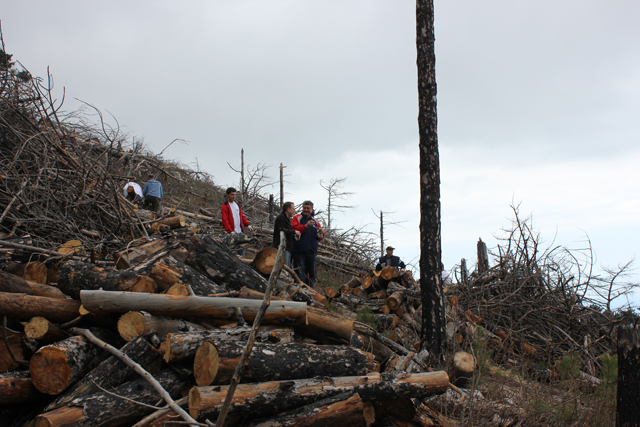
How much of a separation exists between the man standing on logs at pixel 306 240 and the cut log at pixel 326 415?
5.06m

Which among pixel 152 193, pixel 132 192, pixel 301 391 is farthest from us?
pixel 152 193

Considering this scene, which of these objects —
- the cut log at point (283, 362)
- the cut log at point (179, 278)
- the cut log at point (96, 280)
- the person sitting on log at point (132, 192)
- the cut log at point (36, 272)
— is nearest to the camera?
the cut log at point (283, 362)

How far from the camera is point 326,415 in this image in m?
2.91

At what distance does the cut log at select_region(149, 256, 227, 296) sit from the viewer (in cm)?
443

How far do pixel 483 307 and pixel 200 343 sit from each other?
608 centimetres

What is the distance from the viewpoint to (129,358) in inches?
122

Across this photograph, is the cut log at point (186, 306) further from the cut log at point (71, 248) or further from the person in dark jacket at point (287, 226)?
the person in dark jacket at point (287, 226)

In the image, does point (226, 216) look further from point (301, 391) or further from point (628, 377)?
point (628, 377)

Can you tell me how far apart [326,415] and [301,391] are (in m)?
0.25

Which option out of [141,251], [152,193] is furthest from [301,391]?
[152,193]

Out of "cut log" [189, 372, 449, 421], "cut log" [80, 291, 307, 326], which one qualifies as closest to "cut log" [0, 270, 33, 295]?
"cut log" [80, 291, 307, 326]

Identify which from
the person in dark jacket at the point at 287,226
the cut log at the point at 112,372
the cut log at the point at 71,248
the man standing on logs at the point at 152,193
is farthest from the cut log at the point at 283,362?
the man standing on logs at the point at 152,193

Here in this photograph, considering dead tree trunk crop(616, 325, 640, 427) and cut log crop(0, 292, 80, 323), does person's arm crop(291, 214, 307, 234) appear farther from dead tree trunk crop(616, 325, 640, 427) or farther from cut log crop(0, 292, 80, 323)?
dead tree trunk crop(616, 325, 640, 427)

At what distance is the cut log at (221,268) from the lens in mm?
5230
